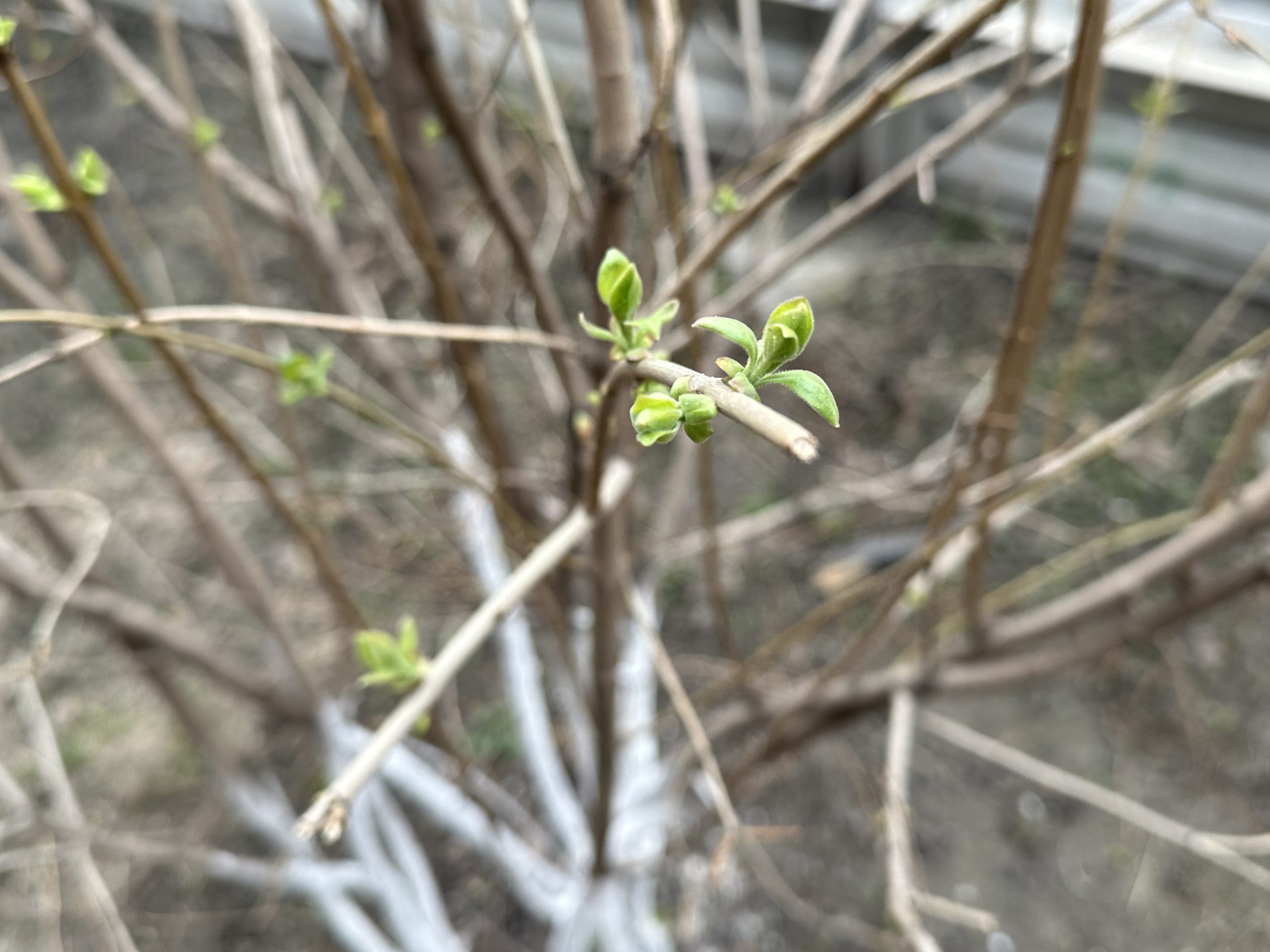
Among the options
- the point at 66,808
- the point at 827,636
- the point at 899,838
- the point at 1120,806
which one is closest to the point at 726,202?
the point at 899,838

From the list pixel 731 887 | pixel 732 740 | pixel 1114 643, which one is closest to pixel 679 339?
pixel 1114 643

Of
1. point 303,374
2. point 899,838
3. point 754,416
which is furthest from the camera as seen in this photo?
point 899,838

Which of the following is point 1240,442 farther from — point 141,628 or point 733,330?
point 141,628

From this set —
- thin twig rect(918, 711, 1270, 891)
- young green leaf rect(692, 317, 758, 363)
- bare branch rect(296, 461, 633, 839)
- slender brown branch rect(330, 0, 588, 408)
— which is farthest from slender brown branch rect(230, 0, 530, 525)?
thin twig rect(918, 711, 1270, 891)

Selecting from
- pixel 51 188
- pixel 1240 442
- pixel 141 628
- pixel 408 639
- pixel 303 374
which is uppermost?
pixel 51 188

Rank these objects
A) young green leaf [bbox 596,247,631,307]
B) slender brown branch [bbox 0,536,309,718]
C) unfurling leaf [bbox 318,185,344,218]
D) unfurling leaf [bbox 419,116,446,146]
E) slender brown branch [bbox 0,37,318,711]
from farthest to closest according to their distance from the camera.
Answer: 1. unfurling leaf [bbox 318,185,344,218]
2. slender brown branch [bbox 0,536,309,718]
3. unfurling leaf [bbox 419,116,446,146]
4. slender brown branch [bbox 0,37,318,711]
5. young green leaf [bbox 596,247,631,307]

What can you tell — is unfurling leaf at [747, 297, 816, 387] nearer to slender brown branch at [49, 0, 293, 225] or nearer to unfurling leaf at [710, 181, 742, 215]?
unfurling leaf at [710, 181, 742, 215]

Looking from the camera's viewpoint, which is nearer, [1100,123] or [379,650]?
[379,650]

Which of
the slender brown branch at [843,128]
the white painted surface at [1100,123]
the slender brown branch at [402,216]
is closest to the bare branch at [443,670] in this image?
the slender brown branch at [843,128]
